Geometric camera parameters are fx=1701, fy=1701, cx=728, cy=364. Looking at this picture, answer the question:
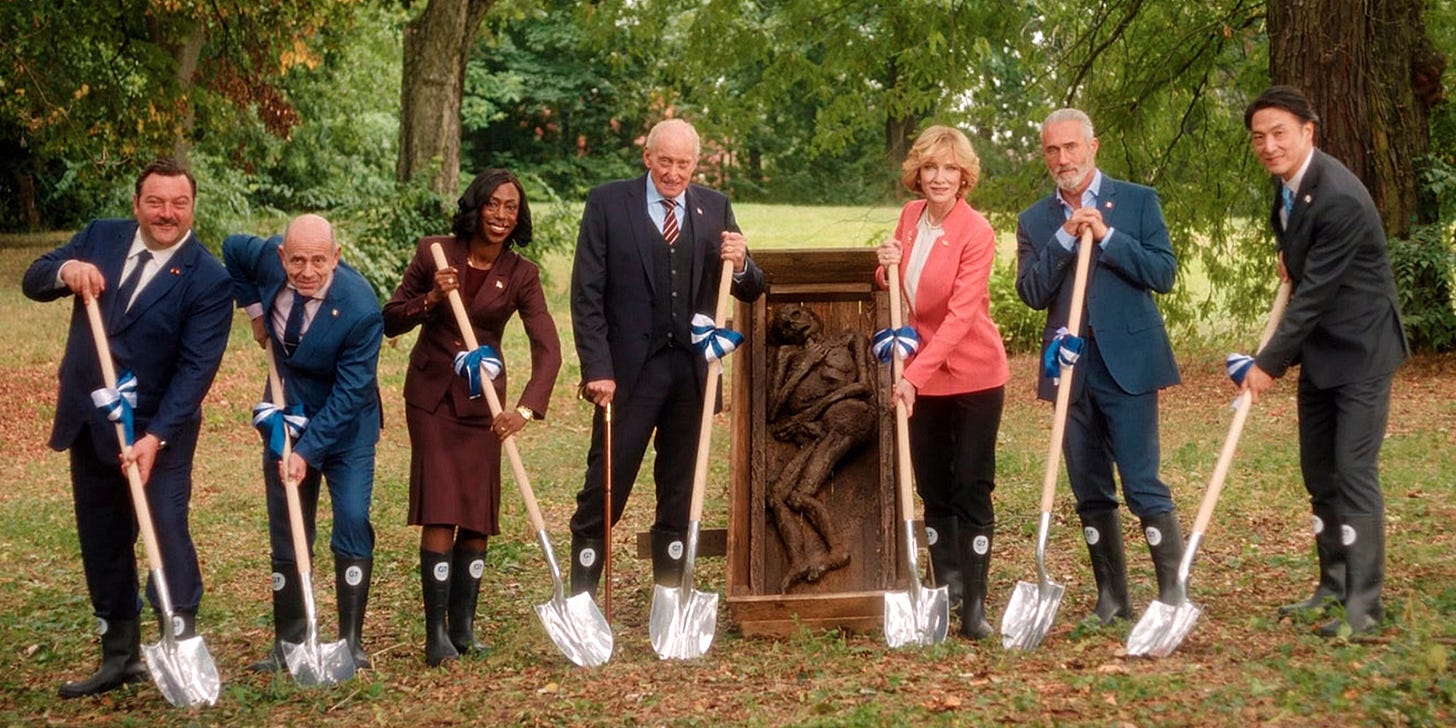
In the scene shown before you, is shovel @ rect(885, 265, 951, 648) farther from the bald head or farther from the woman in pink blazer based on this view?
the bald head

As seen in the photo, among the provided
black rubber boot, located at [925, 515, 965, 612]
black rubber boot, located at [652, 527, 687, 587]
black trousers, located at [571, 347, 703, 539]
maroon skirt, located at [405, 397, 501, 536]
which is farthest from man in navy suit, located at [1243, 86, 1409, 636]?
maroon skirt, located at [405, 397, 501, 536]

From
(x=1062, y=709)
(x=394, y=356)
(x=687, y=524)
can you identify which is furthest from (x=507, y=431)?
(x=394, y=356)

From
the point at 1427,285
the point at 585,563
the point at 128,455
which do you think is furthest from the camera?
the point at 1427,285

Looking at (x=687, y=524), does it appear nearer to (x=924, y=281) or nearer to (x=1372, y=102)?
(x=924, y=281)

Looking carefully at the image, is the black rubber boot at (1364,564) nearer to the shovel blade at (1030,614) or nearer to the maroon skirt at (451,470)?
the shovel blade at (1030,614)

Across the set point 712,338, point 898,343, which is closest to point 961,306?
point 898,343

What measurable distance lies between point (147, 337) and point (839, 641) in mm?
2918

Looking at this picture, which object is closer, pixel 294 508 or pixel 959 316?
pixel 294 508

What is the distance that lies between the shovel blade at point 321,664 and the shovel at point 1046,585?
252 cm

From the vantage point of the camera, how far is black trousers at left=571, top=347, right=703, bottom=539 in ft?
22.9

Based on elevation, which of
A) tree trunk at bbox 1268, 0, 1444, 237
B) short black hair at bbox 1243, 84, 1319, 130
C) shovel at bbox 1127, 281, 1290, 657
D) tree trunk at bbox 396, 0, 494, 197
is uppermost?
tree trunk at bbox 396, 0, 494, 197

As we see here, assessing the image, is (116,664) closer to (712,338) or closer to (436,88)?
(712,338)

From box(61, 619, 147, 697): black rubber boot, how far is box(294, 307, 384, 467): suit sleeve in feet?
3.33

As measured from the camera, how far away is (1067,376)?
6574 millimetres
